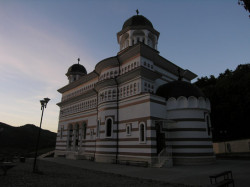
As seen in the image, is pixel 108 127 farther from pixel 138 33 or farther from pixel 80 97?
pixel 138 33

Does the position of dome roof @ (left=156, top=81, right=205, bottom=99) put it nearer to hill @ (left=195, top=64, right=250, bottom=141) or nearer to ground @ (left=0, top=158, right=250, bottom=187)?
ground @ (left=0, top=158, right=250, bottom=187)

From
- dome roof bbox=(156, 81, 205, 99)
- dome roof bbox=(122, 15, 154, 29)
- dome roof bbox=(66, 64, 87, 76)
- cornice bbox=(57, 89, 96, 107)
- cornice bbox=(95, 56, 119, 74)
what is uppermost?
dome roof bbox=(122, 15, 154, 29)

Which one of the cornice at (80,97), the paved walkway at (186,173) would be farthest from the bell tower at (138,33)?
the paved walkway at (186,173)

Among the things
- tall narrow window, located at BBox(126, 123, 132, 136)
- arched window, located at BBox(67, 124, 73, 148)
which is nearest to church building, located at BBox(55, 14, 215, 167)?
tall narrow window, located at BBox(126, 123, 132, 136)

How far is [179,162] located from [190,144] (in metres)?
1.96

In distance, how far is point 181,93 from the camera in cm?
1855

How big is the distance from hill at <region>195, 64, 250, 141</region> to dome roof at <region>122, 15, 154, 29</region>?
16.6m

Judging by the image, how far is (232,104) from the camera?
29.3m

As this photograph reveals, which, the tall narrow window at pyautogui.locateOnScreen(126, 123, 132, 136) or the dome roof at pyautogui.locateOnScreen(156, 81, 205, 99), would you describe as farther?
the tall narrow window at pyautogui.locateOnScreen(126, 123, 132, 136)

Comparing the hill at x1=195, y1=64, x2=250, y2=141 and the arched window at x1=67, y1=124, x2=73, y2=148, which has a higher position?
the hill at x1=195, y1=64, x2=250, y2=141

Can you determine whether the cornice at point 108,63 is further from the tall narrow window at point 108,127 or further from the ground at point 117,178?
the ground at point 117,178

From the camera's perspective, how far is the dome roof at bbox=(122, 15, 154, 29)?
25323 mm

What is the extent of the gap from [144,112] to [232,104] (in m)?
19.1

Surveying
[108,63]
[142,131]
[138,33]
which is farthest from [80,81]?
[142,131]
